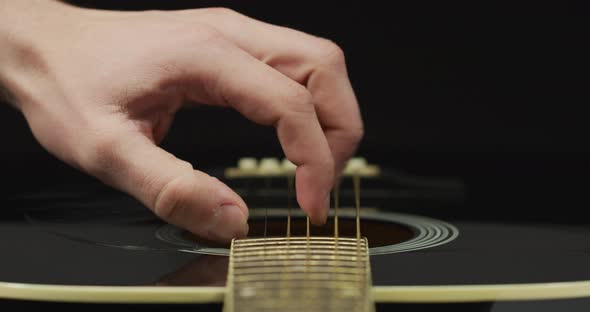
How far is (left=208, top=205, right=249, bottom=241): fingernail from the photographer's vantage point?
888mm

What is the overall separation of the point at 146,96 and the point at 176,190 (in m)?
0.20

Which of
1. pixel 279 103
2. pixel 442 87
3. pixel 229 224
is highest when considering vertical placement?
pixel 279 103

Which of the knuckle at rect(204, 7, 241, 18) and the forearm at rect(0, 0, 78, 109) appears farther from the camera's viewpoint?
the knuckle at rect(204, 7, 241, 18)

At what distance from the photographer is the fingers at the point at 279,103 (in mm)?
986

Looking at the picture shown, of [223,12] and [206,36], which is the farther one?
[223,12]

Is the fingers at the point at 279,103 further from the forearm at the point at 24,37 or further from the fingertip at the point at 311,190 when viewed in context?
the forearm at the point at 24,37

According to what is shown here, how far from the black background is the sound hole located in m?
0.78

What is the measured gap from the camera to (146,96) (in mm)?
1021

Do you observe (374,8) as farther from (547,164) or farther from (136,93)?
(136,93)

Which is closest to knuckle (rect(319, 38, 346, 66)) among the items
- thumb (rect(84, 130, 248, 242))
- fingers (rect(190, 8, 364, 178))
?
fingers (rect(190, 8, 364, 178))

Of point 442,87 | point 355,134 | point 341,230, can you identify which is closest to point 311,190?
point 341,230

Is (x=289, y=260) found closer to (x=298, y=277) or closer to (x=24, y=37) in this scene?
(x=298, y=277)

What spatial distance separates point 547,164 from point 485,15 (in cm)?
48

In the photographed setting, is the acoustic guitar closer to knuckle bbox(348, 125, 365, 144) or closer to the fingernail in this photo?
the fingernail
